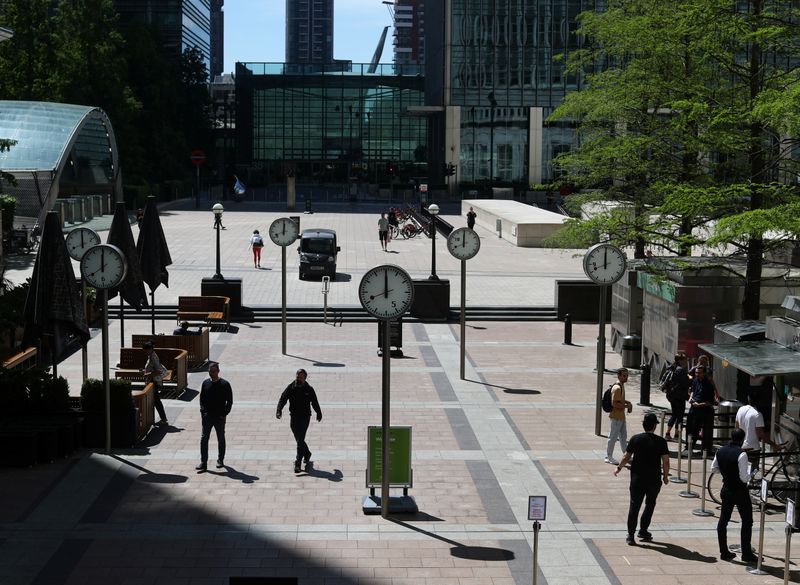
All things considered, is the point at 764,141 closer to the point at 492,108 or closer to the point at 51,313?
the point at 51,313

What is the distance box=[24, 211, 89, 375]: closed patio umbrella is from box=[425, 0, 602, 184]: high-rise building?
243 feet

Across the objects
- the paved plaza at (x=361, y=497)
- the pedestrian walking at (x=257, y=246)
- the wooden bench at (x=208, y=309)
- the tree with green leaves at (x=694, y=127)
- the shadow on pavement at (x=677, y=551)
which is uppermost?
the tree with green leaves at (x=694, y=127)

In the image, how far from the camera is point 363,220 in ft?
217

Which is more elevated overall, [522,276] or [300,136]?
[300,136]

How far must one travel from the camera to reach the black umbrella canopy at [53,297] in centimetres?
1752

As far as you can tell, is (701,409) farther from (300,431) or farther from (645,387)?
(300,431)

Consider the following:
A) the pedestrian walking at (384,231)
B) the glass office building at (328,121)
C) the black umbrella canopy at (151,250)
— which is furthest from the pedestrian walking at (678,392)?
the glass office building at (328,121)

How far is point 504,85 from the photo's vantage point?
297ft

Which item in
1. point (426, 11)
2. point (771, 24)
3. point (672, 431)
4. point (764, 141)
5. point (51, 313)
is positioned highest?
point (426, 11)

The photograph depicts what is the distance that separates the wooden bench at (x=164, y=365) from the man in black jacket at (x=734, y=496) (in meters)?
10.5

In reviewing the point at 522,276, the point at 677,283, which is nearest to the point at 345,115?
the point at 522,276

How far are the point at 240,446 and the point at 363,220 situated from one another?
4951cm

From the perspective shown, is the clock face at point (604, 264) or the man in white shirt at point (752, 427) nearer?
the man in white shirt at point (752, 427)

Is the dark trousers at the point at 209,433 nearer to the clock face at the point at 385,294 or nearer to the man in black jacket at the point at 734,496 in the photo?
the clock face at the point at 385,294
